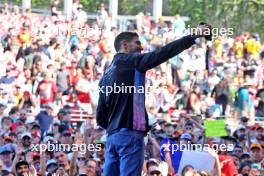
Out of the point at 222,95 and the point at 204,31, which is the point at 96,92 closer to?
the point at 222,95

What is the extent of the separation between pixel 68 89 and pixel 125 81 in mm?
9900

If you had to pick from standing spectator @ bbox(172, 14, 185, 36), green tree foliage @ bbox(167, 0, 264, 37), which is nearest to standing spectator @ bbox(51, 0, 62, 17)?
standing spectator @ bbox(172, 14, 185, 36)

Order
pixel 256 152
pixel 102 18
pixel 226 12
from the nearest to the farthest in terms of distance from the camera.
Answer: pixel 256 152
pixel 102 18
pixel 226 12

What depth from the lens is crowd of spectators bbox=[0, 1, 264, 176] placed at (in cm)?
1164

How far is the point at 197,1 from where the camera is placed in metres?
25.1

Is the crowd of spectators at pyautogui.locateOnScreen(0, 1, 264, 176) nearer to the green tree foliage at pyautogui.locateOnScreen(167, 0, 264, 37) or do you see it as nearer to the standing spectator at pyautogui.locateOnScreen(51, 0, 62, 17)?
the standing spectator at pyautogui.locateOnScreen(51, 0, 62, 17)

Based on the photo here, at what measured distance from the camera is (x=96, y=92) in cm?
1638

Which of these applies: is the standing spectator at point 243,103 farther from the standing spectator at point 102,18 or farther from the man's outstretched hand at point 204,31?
the man's outstretched hand at point 204,31

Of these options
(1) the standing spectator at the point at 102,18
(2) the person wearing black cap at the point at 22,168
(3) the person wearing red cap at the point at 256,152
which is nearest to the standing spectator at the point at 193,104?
(3) the person wearing red cap at the point at 256,152

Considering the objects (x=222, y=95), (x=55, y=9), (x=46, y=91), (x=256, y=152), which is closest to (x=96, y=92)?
(x=46, y=91)

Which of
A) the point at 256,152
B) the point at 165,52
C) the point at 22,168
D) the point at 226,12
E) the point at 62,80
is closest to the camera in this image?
the point at 165,52

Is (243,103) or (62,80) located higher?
(62,80)

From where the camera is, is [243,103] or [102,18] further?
[102,18]

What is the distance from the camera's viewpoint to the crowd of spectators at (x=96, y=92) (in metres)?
11.6
